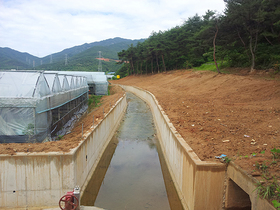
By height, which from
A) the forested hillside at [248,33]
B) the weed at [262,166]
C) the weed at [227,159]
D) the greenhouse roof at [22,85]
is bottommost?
the weed at [227,159]

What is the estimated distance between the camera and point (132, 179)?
376 inches

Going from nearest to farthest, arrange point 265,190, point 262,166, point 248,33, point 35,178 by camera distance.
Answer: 1. point 265,190
2. point 262,166
3. point 35,178
4. point 248,33

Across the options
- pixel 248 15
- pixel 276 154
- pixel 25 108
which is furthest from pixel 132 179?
pixel 248 15

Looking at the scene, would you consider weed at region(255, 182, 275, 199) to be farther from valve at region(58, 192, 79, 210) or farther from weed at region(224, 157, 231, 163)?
valve at region(58, 192, 79, 210)

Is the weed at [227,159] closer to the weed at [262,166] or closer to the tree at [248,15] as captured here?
the weed at [262,166]

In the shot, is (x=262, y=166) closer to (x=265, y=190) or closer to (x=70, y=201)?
(x=265, y=190)

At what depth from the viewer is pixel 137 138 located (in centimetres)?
1548

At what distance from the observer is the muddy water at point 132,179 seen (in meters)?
7.98

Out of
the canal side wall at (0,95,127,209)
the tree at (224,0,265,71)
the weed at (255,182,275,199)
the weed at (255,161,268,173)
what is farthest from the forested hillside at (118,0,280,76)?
the canal side wall at (0,95,127,209)

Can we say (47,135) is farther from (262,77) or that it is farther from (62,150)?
(262,77)

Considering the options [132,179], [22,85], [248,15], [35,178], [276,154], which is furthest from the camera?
[248,15]

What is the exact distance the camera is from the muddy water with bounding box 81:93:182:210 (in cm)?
798

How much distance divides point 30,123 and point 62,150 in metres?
2.79

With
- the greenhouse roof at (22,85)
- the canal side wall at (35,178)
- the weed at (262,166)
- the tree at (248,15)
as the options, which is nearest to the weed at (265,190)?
the weed at (262,166)
